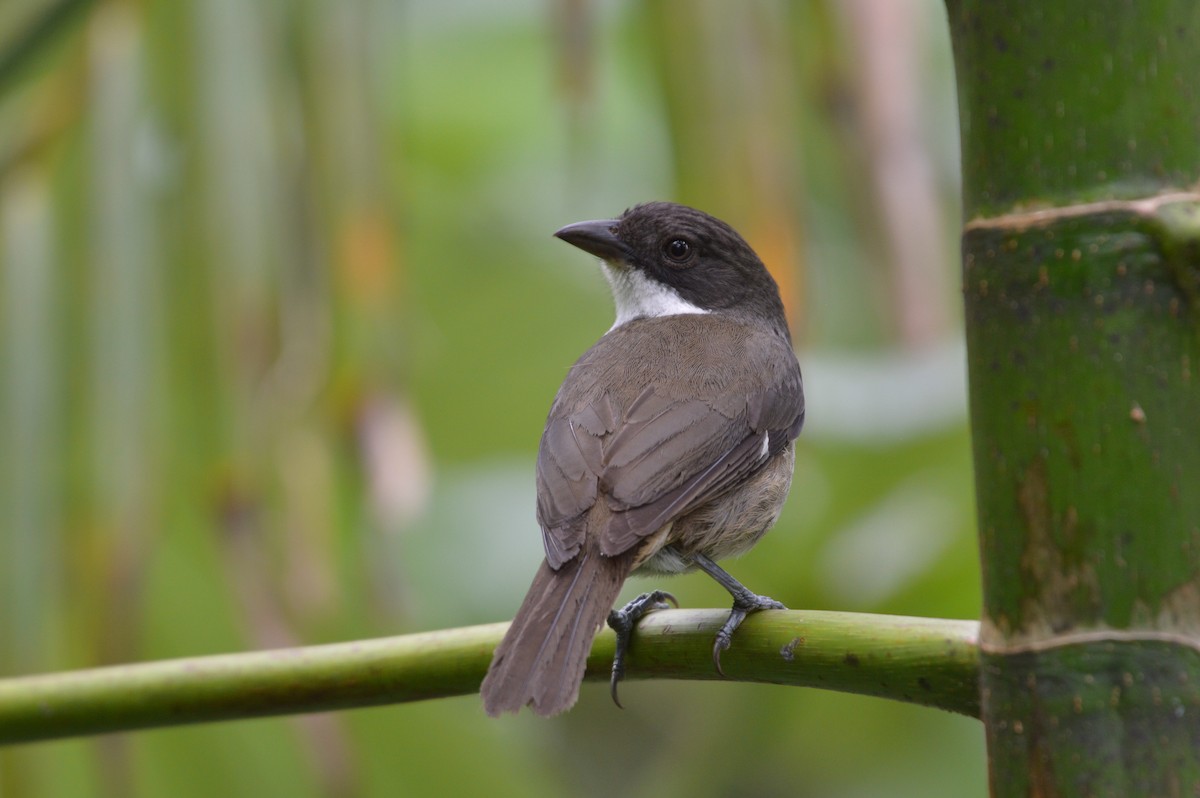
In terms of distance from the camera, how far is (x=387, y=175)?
2182mm

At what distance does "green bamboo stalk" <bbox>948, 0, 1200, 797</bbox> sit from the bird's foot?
1.62 feet

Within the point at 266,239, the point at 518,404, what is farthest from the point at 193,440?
the point at 266,239

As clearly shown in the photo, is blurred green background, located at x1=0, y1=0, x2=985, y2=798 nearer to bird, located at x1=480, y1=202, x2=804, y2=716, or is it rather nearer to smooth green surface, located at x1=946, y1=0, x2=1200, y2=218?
bird, located at x1=480, y1=202, x2=804, y2=716

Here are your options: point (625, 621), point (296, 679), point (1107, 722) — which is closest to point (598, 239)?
point (625, 621)

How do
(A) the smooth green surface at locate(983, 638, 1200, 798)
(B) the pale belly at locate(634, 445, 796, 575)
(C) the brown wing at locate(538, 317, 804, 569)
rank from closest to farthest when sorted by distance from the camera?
(A) the smooth green surface at locate(983, 638, 1200, 798), (C) the brown wing at locate(538, 317, 804, 569), (B) the pale belly at locate(634, 445, 796, 575)

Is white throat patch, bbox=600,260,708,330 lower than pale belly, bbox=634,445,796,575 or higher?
higher

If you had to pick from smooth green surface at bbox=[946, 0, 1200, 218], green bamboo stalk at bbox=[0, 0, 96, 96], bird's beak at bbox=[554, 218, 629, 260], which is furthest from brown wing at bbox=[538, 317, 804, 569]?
smooth green surface at bbox=[946, 0, 1200, 218]

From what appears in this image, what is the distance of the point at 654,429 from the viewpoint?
9.16 feet

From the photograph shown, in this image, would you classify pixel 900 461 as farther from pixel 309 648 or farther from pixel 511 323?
pixel 309 648

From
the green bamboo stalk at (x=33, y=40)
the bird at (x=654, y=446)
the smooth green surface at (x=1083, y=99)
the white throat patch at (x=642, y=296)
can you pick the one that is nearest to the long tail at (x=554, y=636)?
the bird at (x=654, y=446)

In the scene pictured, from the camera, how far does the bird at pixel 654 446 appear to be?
6.76 ft

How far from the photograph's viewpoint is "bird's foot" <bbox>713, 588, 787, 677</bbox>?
1.66 m

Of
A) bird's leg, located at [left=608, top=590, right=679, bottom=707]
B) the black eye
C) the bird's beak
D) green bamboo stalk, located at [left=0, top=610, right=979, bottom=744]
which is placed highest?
the bird's beak

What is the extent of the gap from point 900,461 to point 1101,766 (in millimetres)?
3329
